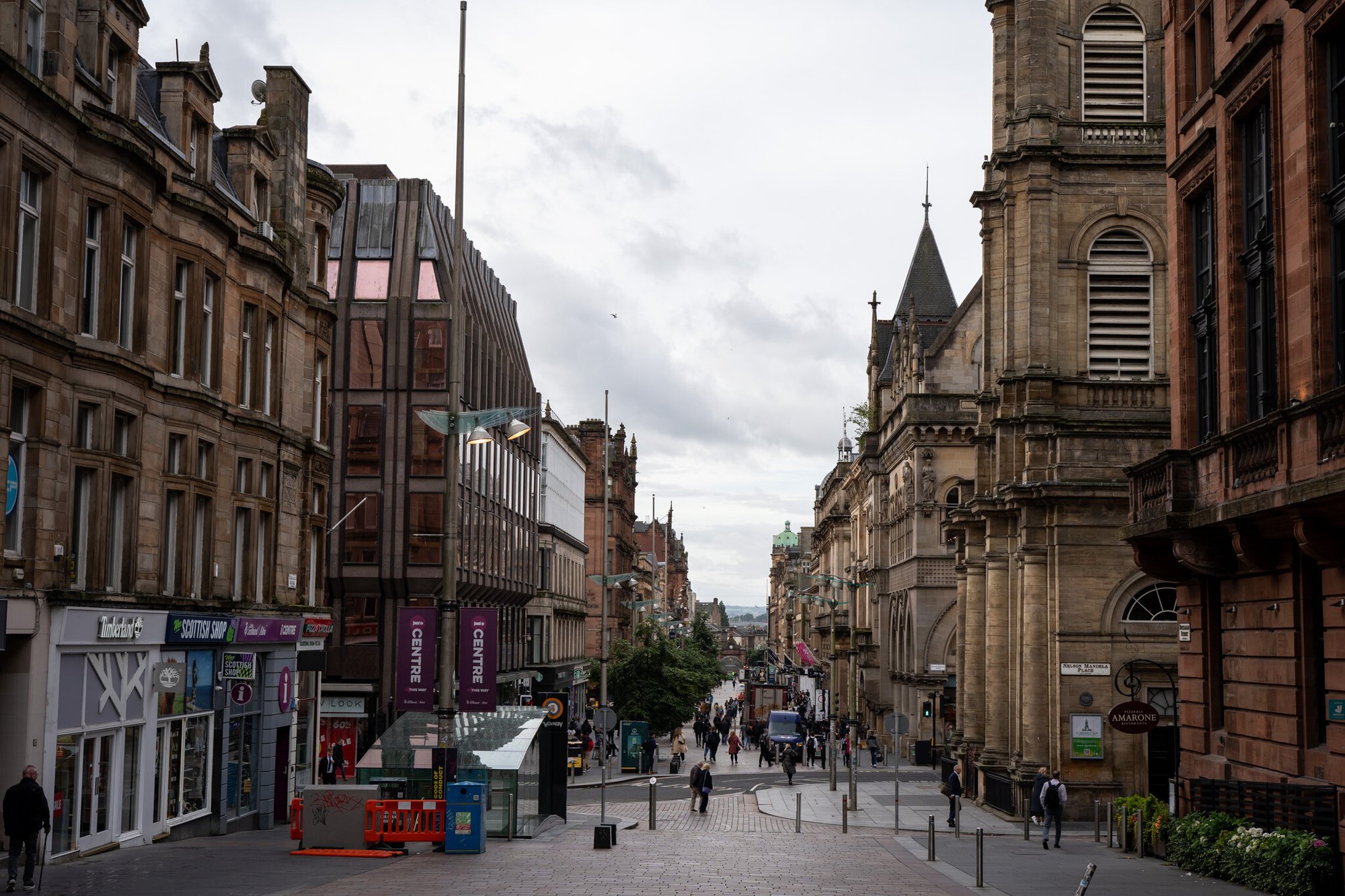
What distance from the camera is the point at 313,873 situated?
67.5ft

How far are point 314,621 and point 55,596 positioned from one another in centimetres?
1334

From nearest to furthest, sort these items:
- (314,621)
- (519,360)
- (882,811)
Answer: (314,621)
(882,811)
(519,360)

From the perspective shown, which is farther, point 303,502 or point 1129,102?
point 1129,102

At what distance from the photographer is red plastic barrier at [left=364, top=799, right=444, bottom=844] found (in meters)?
24.2

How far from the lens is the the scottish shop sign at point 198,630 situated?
1004 inches

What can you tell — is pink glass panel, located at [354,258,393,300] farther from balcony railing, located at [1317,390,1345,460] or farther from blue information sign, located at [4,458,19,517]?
balcony railing, located at [1317,390,1345,460]

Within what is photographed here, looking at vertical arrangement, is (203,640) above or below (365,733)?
above

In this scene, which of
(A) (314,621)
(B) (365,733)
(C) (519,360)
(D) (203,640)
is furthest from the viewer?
(C) (519,360)

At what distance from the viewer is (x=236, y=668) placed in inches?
1134

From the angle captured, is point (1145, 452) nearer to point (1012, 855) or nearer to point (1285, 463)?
point (1012, 855)

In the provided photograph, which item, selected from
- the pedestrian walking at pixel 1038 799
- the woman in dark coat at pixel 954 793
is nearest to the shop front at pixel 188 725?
the woman in dark coat at pixel 954 793

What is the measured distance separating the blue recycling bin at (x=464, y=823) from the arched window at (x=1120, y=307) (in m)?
20.9

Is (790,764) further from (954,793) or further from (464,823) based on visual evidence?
(464,823)

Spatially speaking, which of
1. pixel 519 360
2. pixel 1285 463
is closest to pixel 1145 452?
pixel 1285 463
